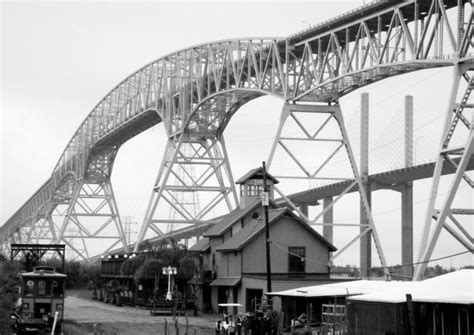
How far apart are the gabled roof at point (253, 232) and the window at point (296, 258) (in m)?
1.40

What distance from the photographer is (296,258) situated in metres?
61.5

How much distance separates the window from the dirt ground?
18.6 ft

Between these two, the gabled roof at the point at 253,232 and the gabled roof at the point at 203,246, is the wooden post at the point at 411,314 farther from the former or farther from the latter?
the gabled roof at the point at 203,246

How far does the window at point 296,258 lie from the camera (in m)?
61.3

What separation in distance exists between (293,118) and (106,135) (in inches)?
1885

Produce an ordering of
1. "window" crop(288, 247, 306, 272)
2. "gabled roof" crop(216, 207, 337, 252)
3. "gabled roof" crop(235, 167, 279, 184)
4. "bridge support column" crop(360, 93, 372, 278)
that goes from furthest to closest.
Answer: "bridge support column" crop(360, 93, 372, 278)
"gabled roof" crop(235, 167, 279, 184)
"window" crop(288, 247, 306, 272)
"gabled roof" crop(216, 207, 337, 252)

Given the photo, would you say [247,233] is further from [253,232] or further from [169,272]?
[169,272]

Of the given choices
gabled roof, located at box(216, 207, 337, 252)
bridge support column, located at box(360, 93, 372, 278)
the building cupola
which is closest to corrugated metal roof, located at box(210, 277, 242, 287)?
gabled roof, located at box(216, 207, 337, 252)

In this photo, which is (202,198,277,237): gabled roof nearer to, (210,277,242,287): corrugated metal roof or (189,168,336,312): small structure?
(189,168,336,312): small structure

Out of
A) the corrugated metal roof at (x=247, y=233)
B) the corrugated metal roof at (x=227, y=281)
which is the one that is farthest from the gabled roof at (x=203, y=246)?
the corrugated metal roof at (x=227, y=281)

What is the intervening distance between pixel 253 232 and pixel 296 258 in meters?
3.10

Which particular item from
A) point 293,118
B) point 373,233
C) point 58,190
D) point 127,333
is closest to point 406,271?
point 373,233

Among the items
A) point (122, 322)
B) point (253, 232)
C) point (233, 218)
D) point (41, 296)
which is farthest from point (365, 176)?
point (41, 296)

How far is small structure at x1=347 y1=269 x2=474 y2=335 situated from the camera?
3042 centimetres
